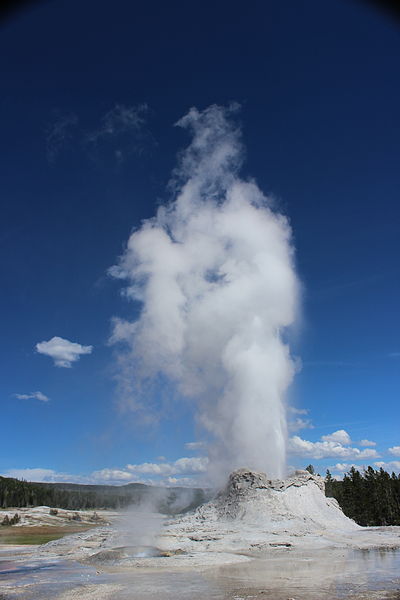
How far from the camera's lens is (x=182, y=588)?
15.4 meters

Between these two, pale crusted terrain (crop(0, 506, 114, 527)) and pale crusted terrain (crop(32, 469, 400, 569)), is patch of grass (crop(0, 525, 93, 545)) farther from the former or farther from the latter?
pale crusted terrain (crop(32, 469, 400, 569))

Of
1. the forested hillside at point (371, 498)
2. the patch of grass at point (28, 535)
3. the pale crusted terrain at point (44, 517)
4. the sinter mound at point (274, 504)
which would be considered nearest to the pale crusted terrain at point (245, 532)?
the sinter mound at point (274, 504)

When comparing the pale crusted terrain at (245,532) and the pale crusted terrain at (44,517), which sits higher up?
the pale crusted terrain at (245,532)

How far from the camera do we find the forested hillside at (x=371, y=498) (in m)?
58.1

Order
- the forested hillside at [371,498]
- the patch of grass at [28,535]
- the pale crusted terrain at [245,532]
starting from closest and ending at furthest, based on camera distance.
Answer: the pale crusted terrain at [245,532], the patch of grass at [28,535], the forested hillside at [371,498]

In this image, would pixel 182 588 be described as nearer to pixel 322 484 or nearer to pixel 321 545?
pixel 321 545

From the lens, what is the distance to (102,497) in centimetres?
16788

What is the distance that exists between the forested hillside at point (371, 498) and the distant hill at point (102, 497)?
2226 centimetres

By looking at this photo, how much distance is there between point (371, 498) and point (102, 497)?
13172cm

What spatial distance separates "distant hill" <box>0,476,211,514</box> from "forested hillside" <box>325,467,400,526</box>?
73.0 ft

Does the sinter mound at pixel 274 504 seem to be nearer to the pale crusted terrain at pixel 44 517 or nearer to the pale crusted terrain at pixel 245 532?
the pale crusted terrain at pixel 245 532

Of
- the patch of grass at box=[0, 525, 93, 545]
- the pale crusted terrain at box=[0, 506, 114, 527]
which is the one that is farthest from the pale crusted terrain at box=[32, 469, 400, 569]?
the pale crusted terrain at box=[0, 506, 114, 527]

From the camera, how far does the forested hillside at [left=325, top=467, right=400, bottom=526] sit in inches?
2286

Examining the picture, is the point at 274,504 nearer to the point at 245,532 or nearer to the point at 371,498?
the point at 245,532
